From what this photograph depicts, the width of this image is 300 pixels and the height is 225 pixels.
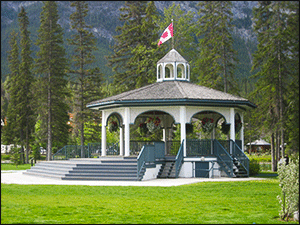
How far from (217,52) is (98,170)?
19.6m

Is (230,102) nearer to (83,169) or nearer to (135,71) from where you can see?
(83,169)

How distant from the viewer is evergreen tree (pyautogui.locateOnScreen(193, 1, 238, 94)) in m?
37.5

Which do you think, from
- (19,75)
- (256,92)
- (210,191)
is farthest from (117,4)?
(210,191)

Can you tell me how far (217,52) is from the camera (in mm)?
37562

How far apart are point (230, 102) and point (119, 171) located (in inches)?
282

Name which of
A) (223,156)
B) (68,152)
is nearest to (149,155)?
(223,156)

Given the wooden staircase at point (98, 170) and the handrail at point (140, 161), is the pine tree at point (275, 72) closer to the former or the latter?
the handrail at point (140, 161)

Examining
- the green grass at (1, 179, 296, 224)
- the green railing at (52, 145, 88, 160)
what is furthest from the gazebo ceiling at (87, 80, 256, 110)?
the green grass at (1, 179, 296, 224)

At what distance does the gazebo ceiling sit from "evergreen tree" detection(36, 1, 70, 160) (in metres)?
18.1

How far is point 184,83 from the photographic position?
86.8ft

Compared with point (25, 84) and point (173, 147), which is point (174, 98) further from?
point (25, 84)

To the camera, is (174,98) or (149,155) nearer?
(149,155)

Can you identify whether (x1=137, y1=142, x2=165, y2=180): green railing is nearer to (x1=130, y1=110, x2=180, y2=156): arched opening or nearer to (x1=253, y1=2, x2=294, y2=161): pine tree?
(x1=130, y1=110, x2=180, y2=156): arched opening

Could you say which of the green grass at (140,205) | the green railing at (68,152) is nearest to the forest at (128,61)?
the green railing at (68,152)
